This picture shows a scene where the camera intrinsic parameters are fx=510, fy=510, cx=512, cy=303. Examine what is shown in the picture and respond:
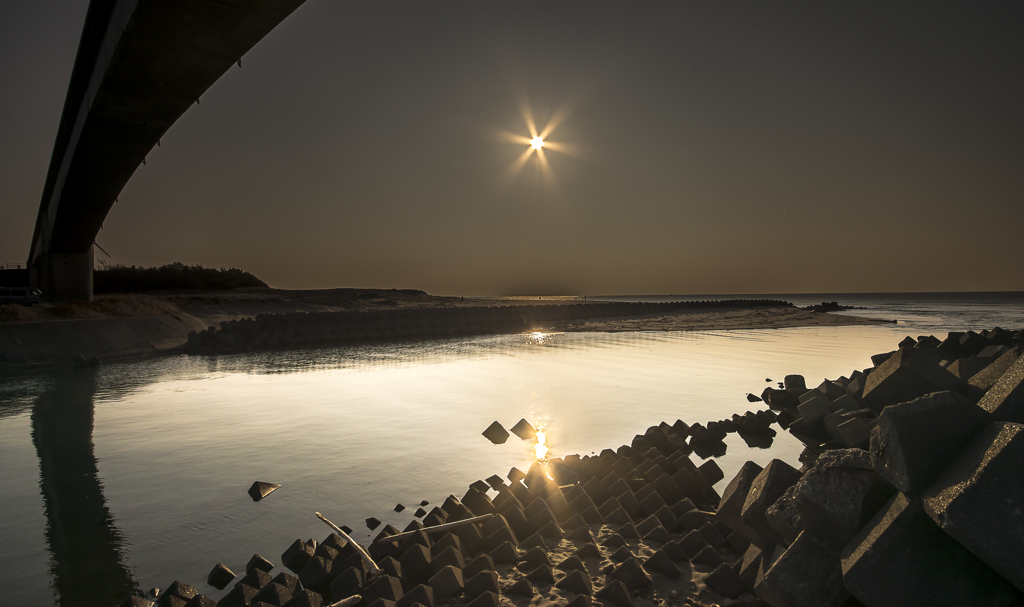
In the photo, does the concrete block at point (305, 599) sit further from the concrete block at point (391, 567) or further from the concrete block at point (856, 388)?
the concrete block at point (856, 388)

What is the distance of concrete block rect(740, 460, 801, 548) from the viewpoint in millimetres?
2939

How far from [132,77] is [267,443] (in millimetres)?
6573

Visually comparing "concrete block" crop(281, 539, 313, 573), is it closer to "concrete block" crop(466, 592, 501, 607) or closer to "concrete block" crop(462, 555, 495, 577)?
"concrete block" crop(462, 555, 495, 577)

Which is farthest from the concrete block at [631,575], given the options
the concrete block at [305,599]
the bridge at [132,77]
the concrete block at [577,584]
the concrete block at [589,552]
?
the bridge at [132,77]

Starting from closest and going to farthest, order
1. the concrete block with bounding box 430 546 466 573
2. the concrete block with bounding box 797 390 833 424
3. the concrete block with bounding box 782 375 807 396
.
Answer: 1. the concrete block with bounding box 430 546 466 573
2. the concrete block with bounding box 797 390 833 424
3. the concrete block with bounding box 782 375 807 396

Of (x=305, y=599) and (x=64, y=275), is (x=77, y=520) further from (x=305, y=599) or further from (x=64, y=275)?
(x=64, y=275)

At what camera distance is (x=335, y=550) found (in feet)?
10.9

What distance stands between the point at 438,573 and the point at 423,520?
45.1 inches

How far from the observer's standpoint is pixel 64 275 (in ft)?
63.5

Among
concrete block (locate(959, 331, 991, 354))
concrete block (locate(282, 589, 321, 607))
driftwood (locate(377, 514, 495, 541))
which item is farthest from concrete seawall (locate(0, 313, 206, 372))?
concrete block (locate(959, 331, 991, 354))

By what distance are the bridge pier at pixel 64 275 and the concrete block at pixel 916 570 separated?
24934mm

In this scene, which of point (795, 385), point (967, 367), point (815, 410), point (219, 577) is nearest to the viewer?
point (219, 577)

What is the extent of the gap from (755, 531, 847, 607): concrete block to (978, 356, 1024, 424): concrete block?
1.03 metres

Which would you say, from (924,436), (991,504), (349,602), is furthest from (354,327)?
(991,504)
